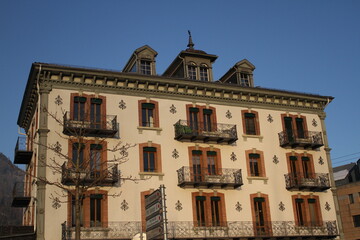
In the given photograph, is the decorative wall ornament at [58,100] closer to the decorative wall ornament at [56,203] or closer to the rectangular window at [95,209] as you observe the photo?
the decorative wall ornament at [56,203]

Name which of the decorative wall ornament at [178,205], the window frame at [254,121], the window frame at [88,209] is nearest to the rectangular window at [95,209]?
the window frame at [88,209]

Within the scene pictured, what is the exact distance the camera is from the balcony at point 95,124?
29.4 m

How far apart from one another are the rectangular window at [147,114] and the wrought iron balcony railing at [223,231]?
694 cm

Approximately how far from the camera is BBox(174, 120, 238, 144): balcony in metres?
32.7

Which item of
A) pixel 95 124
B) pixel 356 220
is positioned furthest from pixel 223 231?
pixel 356 220

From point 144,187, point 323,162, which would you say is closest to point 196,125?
point 144,187

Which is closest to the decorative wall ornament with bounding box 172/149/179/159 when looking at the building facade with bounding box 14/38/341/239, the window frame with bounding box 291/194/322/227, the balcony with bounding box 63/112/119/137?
the building facade with bounding box 14/38/341/239

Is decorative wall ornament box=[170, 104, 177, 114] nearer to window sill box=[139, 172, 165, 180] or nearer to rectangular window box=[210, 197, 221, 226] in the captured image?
window sill box=[139, 172, 165, 180]

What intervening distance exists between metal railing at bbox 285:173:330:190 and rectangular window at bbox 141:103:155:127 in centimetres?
1098

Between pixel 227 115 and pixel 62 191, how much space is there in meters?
13.5

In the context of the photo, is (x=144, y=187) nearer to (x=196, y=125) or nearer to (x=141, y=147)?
(x=141, y=147)

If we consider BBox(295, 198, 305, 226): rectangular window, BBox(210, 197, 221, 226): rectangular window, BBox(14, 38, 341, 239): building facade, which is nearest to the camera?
BBox(14, 38, 341, 239): building facade

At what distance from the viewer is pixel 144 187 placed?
30.6 metres

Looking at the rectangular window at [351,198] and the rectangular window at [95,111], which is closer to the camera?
the rectangular window at [95,111]
